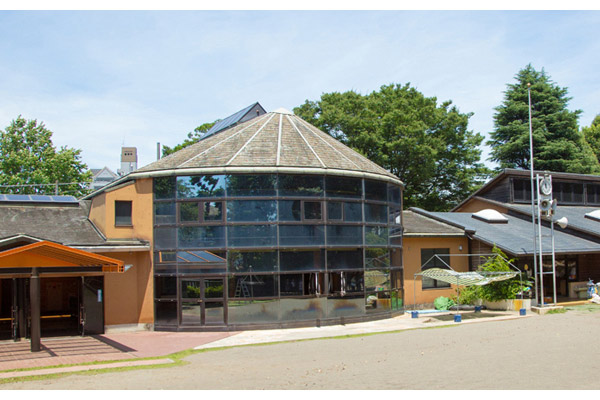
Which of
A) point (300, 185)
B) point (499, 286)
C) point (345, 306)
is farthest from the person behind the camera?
point (499, 286)

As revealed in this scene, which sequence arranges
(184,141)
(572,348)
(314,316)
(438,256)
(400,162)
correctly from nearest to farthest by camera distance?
(572,348), (314,316), (438,256), (400,162), (184,141)

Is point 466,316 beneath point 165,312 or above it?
beneath

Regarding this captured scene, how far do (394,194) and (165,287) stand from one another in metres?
9.11

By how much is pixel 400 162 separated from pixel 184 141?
695 inches

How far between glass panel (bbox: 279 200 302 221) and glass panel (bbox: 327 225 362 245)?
3.83 feet

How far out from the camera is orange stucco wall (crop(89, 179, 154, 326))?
755 inches

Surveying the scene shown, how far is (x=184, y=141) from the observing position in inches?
1861

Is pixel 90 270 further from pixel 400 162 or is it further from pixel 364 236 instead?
pixel 400 162

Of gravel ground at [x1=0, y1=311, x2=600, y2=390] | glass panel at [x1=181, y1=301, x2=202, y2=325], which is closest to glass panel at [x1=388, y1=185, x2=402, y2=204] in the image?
gravel ground at [x1=0, y1=311, x2=600, y2=390]

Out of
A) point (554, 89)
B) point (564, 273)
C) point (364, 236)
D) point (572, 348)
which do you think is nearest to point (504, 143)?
point (554, 89)

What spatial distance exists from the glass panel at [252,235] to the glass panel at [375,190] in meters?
3.87

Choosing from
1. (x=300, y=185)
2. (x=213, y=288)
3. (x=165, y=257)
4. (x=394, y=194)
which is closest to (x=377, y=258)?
(x=394, y=194)

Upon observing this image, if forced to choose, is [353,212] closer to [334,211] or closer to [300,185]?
[334,211]

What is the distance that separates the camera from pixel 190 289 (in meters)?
18.9
